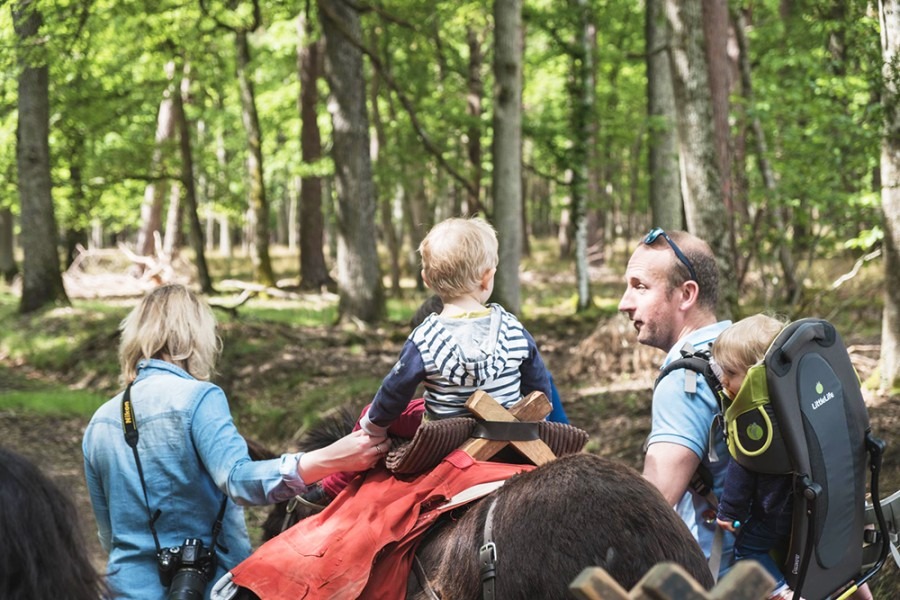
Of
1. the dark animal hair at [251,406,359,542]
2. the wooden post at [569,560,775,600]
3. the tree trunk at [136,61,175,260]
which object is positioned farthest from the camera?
the tree trunk at [136,61,175,260]

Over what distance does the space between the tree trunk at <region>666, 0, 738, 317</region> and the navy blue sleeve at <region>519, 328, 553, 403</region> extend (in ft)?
18.4

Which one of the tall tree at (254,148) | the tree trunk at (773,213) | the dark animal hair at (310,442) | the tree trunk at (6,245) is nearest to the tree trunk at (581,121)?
the tree trunk at (773,213)

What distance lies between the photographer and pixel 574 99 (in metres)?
16.8

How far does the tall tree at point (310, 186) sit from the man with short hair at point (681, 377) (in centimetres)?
1906

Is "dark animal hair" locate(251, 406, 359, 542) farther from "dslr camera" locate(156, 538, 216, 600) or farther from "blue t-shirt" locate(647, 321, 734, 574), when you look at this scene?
"blue t-shirt" locate(647, 321, 734, 574)

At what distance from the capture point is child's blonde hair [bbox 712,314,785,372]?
9.93 ft

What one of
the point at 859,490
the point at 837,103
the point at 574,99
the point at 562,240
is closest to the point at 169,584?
the point at 859,490

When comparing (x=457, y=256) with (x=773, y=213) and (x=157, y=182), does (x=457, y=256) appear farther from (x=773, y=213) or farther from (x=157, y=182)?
(x=157, y=182)

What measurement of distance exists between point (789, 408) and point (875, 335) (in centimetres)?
1025

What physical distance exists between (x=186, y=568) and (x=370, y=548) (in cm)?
82

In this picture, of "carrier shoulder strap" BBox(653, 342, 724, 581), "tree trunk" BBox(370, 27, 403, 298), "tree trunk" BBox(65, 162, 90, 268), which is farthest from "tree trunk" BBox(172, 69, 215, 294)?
"carrier shoulder strap" BBox(653, 342, 724, 581)

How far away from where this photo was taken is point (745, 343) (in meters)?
3.05

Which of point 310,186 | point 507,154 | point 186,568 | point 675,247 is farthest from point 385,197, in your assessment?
point 186,568

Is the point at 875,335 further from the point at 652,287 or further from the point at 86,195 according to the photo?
the point at 86,195
